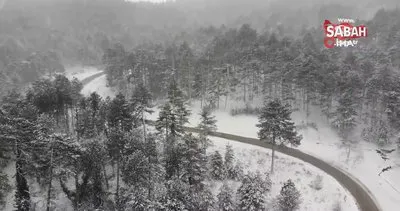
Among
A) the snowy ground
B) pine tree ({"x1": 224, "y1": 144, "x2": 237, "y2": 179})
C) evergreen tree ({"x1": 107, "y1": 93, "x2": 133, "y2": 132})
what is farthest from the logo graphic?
evergreen tree ({"x1": 107, "y1": 93, "x2": 133, "y2": 132})

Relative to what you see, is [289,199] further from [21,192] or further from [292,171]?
[21,192]

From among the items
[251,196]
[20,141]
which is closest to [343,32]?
[251,196]

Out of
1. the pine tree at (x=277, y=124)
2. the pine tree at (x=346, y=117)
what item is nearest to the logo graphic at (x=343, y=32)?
the pine tree at (x=346, y=117)

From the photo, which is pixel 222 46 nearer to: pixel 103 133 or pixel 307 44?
pixel 307 44

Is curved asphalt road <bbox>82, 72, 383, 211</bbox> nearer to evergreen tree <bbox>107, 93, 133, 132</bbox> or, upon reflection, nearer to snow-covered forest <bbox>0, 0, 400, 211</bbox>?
snow-covered forest <bbox>0, 0, 400, 211</bbox>

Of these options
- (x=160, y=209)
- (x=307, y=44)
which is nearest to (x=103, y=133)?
(x=160, y=209)

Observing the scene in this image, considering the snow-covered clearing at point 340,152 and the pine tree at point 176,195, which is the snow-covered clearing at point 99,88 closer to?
the snow-covered clearing at point 340,152
